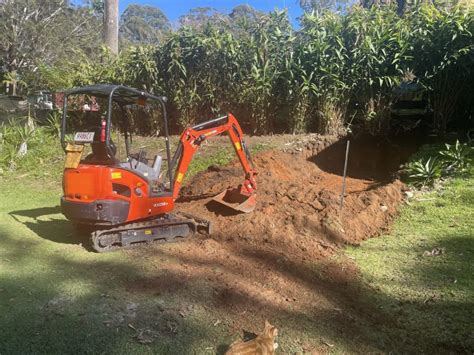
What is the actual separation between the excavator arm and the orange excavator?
1 cm

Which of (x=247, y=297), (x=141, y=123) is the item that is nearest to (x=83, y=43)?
(x=141, y=123)

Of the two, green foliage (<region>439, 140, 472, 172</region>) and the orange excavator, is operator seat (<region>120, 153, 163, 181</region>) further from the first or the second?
green foliage (<region>439, 140, 472, 172</region>)

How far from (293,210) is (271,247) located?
2.80ft

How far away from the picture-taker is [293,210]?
609 cm

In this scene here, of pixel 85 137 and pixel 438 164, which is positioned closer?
pixel 85 137

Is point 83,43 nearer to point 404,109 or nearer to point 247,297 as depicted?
point 404,109

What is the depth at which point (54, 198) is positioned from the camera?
837 centimetres

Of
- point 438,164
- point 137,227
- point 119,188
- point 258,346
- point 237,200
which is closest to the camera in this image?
point 258,346

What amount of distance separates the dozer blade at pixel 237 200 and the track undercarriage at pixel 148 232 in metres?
0.54

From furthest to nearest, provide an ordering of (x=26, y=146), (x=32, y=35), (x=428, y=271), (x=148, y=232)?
(x=32, y=35) < (x=26, y=146) < (x=148, y=232) < (x=428, y=271)

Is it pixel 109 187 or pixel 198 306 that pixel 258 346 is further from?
pixel 109 187

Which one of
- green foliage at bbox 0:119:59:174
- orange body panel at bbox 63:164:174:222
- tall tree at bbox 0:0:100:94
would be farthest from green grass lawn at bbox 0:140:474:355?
tall tree at bbox 0:0:100:94

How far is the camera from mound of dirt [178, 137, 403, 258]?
5555 millimetres

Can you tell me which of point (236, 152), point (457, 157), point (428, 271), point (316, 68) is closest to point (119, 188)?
point (236, 152)
